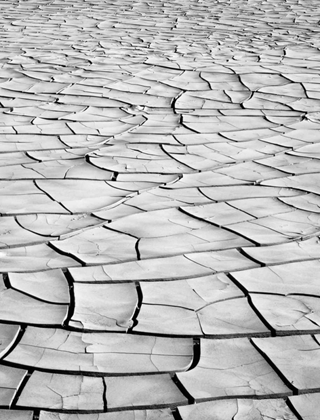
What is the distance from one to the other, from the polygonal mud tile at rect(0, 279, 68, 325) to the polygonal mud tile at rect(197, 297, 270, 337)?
413 millimetres

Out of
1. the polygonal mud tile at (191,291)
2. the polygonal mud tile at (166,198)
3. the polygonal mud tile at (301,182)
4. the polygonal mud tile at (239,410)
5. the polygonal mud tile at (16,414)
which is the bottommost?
the polygonal mud tile at (301,182)

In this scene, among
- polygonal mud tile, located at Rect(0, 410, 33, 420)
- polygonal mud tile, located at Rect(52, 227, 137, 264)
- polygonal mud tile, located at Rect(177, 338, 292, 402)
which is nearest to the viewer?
polygonal mud tile, located at Rect(0, 410, 33, 420)

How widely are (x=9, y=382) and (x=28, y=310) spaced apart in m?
0.34

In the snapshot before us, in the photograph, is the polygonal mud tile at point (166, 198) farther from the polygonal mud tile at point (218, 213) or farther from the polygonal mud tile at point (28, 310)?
the polygonal mud tile at point (28, 310)

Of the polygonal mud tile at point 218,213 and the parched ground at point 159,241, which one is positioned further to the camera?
the polygonal mud tile at point 218,213

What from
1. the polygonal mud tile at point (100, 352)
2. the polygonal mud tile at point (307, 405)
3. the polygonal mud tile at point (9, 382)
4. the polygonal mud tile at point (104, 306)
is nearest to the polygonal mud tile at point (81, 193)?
the polygonal mud tile at point (104, 306)

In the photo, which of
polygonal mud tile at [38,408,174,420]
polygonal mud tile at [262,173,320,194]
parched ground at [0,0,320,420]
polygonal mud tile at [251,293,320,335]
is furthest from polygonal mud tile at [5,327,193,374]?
polygonal mud tile at [262,173,320,194]

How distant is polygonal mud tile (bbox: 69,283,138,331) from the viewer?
1.85 meters

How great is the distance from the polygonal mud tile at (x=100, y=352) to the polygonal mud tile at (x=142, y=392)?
3cm

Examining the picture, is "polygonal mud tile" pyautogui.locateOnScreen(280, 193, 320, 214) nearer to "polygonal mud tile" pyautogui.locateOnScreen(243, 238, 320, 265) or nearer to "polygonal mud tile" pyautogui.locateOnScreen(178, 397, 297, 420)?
"polygonal mud tile" pyautogui.locateOnScreen(243, 238, 320, 265)

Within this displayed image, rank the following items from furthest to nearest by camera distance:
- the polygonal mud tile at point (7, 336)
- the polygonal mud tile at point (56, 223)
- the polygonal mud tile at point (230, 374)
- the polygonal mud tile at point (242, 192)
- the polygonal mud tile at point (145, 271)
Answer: the polygonal mud tile at point (242, 192) → the polygonal mud tile at point (56, 223) → the polygonal mud tile at point (145, 271) → the polygonal mud tile at point (7, 336) → the polygonal mud tile at point (230, 374)

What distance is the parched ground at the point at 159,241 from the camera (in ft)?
5.30

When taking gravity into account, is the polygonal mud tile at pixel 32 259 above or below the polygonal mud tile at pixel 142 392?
below

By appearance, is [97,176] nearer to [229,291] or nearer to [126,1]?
[229,291]
